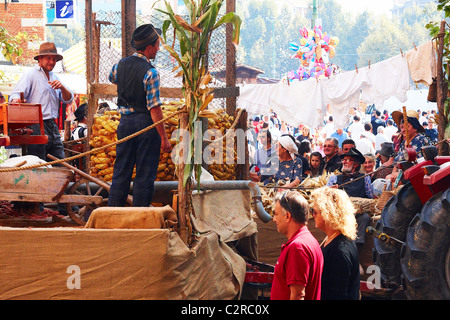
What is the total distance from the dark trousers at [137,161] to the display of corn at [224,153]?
6.02 feet

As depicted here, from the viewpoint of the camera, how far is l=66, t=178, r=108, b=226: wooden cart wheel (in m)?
6.41

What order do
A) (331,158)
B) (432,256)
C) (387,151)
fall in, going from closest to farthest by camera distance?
1. (432,256)
2. (331,158)
3. (387,151)

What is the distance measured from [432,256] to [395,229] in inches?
31.6

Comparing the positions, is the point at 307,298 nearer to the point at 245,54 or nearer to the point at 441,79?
the point at 441,79

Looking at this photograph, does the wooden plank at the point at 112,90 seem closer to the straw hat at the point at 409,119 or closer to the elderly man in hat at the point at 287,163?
the elderly man in hat at the point at 287,163

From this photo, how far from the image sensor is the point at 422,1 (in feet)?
→ 371

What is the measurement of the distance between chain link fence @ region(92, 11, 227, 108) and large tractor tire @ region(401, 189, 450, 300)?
346cm

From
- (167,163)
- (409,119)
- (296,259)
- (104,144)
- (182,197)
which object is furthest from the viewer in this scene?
(409,119)

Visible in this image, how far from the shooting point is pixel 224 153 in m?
7.80

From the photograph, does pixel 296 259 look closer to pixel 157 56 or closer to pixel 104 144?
pixel 104 144

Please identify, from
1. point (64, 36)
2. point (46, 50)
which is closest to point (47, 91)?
point (46, 50)

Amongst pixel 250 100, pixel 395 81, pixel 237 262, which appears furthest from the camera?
pixel 250 100
